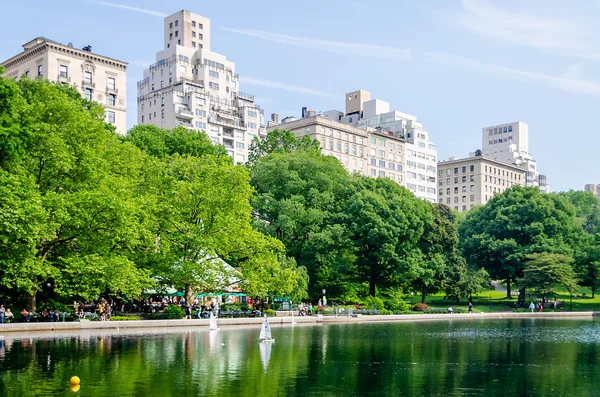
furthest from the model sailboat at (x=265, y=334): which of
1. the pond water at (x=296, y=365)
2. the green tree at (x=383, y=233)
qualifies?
the green tree at (x=383, y=233)

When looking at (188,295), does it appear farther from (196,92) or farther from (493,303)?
(196,92)

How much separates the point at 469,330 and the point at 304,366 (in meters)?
28.5

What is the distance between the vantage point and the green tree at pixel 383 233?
77875 mm

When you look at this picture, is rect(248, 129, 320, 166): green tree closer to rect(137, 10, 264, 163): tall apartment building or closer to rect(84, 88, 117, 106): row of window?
rect(84, 88, 117, 106): row of window

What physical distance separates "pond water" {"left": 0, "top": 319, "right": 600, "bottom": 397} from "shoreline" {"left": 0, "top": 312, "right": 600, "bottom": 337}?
3008 mm

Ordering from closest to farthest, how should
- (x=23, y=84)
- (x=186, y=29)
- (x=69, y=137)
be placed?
1. (x=69, y=137)
2. (x=23, y=84)
3. (x=186, y=29)

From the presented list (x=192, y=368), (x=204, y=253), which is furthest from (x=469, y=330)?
(x=192, y=368)

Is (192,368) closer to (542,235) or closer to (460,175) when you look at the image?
(542,235)

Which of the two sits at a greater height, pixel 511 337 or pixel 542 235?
pixel 542 235

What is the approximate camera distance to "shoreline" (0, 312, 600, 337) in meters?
44.3

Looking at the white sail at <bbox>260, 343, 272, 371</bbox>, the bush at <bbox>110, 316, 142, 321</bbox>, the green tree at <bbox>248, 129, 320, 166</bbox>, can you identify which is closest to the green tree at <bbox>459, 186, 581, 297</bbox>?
the green tree at <bbox>248, 129, 320, 166</bbox>

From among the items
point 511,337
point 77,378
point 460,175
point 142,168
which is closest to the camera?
point 77,378

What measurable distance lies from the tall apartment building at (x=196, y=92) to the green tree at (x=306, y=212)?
56.7 meters

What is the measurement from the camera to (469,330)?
54375 millimetres
